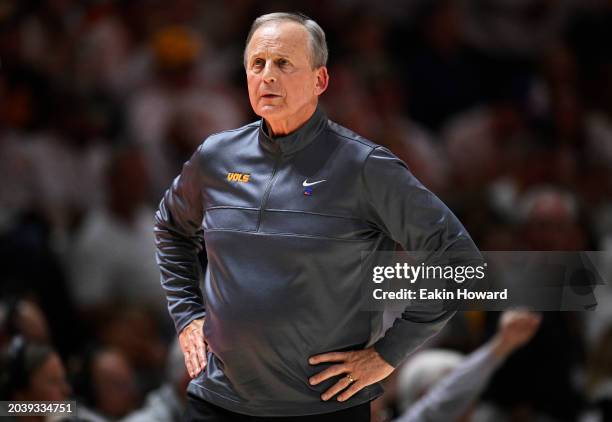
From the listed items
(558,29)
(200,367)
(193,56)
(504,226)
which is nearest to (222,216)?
(200,367)

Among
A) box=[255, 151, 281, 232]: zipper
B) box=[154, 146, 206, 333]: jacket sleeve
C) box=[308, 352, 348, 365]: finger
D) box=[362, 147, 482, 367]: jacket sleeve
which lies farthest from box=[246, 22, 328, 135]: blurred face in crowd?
box=[308, 352, 348, 365]: finger

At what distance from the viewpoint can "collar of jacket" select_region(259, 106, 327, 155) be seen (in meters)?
3.43

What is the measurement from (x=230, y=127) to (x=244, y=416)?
424 cm

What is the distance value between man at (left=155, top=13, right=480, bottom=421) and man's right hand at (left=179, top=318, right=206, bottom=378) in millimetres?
46

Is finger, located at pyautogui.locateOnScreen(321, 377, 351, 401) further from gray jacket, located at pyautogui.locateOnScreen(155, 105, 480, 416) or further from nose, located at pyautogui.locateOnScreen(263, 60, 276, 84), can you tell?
nose, located at pyautogui.locateOnScreen(263, 60, 276, 84)

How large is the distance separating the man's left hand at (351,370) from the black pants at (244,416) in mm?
59

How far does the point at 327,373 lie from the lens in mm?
3311

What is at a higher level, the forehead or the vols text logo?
the forehead

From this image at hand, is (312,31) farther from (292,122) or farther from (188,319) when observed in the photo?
(188,319)

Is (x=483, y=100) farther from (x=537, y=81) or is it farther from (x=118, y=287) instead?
(x=118, y=287)

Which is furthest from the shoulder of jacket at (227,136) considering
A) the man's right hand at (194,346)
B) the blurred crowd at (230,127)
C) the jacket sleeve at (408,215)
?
the blurred crowd at (230,127)

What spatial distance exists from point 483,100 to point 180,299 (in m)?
5.13

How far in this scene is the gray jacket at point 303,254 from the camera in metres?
3.30

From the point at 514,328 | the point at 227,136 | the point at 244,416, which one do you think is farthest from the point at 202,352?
the point at 514,328
